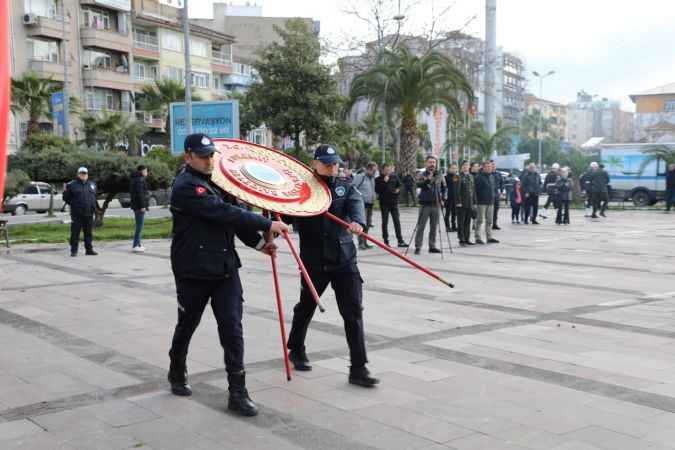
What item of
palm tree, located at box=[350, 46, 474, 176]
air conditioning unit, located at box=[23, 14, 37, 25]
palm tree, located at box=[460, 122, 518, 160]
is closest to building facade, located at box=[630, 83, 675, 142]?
palm tree, located at box=[460, 122, 518, 160]

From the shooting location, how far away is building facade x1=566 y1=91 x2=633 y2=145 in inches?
6191

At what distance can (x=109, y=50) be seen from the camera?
51719mm

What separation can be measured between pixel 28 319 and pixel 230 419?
407 cm

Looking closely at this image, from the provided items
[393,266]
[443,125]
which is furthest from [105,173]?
[443,125]

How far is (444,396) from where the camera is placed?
5113mm

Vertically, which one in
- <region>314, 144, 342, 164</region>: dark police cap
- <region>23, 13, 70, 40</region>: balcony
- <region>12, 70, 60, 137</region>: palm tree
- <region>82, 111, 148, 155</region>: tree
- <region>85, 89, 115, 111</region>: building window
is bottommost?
<region>314, 144, 342, 164</region>: dark police cap

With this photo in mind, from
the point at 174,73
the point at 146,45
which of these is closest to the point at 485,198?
the point at 146,45

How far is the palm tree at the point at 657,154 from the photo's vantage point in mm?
30539

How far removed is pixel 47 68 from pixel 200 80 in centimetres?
1647

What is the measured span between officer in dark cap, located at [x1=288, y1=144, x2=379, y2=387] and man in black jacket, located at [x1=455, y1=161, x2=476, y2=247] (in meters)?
10.2

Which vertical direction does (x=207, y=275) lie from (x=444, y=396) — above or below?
above

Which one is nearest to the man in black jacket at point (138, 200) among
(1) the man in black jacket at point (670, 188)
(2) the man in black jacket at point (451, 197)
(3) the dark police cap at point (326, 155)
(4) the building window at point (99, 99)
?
(2) the man in black jacket at point (451, 197)

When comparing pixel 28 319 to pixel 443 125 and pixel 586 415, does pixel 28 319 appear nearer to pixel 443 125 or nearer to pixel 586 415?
pixel 586 415

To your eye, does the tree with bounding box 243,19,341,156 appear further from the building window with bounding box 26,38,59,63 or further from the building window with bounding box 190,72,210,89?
the building window with bounding box 190,72,210,89
